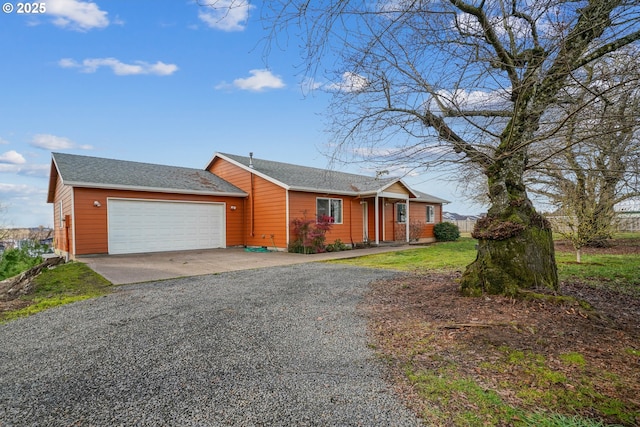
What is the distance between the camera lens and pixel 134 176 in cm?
1309


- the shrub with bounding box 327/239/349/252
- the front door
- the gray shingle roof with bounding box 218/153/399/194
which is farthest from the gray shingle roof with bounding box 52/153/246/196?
the front door

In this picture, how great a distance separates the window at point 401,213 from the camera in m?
18.2

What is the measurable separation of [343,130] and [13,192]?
22170 mm

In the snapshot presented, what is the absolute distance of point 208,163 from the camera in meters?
17.8

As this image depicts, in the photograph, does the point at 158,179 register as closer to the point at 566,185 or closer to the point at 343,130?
the point at 343,130

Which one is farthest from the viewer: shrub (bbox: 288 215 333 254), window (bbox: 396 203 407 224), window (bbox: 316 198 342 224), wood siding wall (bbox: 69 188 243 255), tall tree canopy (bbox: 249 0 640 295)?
window (bbox: 396 203 407 224)

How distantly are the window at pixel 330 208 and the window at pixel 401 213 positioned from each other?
441cm

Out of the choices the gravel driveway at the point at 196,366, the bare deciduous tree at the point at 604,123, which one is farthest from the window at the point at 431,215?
the gravel driveway at the point at 196,366

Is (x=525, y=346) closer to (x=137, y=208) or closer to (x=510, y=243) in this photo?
(x=510, y=243)

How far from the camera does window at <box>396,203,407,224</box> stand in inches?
717

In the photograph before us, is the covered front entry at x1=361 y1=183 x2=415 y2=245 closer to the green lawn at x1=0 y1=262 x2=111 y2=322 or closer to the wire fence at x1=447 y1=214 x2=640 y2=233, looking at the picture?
the wire fence at x1=447 y1=214 x2=640 y2=233

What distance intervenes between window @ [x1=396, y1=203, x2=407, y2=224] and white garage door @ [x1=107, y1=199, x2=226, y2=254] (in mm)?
9331

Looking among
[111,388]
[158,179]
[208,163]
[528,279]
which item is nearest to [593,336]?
[528,279]

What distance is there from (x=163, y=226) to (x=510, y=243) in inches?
482
